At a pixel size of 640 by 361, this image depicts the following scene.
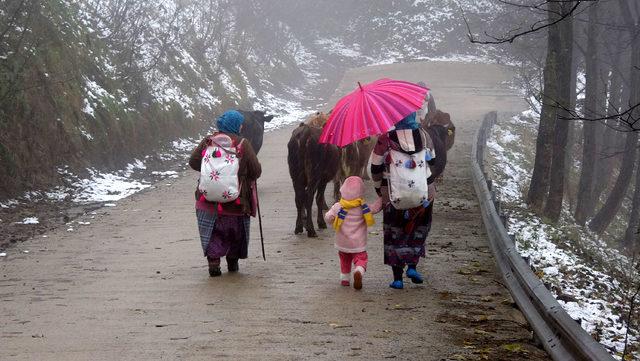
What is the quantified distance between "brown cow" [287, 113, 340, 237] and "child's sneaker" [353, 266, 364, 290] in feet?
10.4

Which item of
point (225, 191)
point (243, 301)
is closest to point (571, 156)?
point (225, 191)

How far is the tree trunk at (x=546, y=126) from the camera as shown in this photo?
49.6ft

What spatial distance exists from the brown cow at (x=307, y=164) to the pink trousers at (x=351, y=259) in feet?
9.63

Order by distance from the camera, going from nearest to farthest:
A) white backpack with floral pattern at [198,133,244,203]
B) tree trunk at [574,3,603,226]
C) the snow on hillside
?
white backpack with floral pattern at [198,133,244,203] < the snow on hillside < tree trunk at [574,3,603,226]

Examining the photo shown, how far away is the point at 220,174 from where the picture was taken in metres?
8.46

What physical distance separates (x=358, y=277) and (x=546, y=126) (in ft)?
28.7

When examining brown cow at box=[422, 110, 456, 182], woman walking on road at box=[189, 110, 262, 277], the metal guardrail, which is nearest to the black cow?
brown cow at box=[422, 110, 456, 182]

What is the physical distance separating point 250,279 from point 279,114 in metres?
22.2

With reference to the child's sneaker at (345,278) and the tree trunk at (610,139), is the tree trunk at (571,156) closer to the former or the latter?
the tree trunk at (610,139)

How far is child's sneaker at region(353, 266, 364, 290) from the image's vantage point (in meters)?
8.03

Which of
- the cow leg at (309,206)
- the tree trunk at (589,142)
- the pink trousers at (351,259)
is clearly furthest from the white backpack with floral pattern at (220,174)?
the tree trunk at (589,142)

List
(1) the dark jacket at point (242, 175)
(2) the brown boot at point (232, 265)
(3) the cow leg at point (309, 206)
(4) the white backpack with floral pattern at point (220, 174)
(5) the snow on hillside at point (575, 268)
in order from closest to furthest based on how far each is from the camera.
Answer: (4) the white backpack with floral pattern at point (220, 174) → (1) the dark jacket at point (242, 175) → (2) the brown boot at point (232, 265) → (5) the snow on hillside at point (575, 268) → (3) the cow leg at point (309, 206)

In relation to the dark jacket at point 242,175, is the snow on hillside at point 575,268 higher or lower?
lower

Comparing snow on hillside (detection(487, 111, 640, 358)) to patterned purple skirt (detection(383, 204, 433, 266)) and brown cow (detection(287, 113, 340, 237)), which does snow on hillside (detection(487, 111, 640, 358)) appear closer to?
patterned purple skirt (detection(383, 204, 433, 266))
